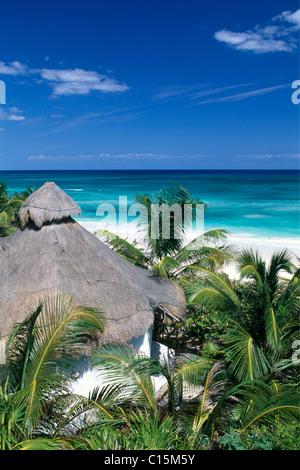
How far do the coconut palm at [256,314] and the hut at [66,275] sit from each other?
2.81 feet

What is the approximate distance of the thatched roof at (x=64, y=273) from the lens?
199 inches

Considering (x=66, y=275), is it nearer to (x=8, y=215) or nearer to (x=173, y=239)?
(x=173, y=239)

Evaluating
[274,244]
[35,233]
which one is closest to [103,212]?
[274,244]

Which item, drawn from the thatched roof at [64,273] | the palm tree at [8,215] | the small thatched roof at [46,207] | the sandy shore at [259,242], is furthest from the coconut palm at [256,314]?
the sandy shore at [259,242]

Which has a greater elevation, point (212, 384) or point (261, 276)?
point (261, 276)

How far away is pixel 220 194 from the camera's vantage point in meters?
48.6

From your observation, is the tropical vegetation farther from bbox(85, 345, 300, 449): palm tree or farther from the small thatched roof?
the small thatched roof

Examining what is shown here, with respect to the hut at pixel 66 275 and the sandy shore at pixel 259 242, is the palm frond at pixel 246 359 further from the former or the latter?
the sandy shore at pixel 259 242

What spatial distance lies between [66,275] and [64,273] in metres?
0.04

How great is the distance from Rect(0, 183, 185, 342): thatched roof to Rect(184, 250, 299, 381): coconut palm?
2.79 ft

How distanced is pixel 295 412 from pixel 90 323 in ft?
8.47

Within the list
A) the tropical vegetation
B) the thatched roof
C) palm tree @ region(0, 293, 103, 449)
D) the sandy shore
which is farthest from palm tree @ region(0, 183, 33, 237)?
the sandy shore

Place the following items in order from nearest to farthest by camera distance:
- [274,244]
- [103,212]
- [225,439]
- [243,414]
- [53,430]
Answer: [225,439] → [53,430] → [243,414] → [274,244] → [103,212]

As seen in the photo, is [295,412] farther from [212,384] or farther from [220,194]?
[220,194]
